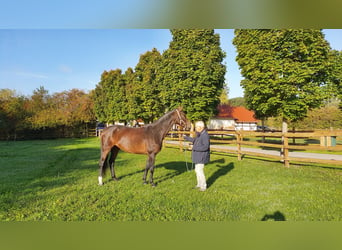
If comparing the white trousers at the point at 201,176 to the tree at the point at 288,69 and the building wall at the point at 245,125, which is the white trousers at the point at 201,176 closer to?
the tree at the point at 288,69

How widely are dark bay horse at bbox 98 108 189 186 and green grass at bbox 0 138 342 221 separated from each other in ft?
2.28

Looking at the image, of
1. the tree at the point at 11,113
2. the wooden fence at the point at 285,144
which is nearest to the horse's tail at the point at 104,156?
the wooden fence at the point at 285,144

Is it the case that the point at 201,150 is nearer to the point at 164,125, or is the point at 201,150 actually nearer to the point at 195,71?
the point at 164,125

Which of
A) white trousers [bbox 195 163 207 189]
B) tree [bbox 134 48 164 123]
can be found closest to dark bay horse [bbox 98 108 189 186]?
white trousers [bbox 195 163 207 189]

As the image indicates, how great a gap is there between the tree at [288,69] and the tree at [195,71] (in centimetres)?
442

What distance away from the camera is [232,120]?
113 feet

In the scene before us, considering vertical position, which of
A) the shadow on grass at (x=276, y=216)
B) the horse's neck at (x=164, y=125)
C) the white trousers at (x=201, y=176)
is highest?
the horse's neck at (x=164, y=125)

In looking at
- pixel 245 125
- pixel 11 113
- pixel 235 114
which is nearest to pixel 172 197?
pixel 11 113

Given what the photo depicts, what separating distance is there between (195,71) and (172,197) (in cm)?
1041

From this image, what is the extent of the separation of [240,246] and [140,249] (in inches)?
38.4

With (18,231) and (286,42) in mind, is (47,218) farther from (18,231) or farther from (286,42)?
(286,42)

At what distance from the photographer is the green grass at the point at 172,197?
3148 millimetres

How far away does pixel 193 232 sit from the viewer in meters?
2.34

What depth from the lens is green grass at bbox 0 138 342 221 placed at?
315cm
